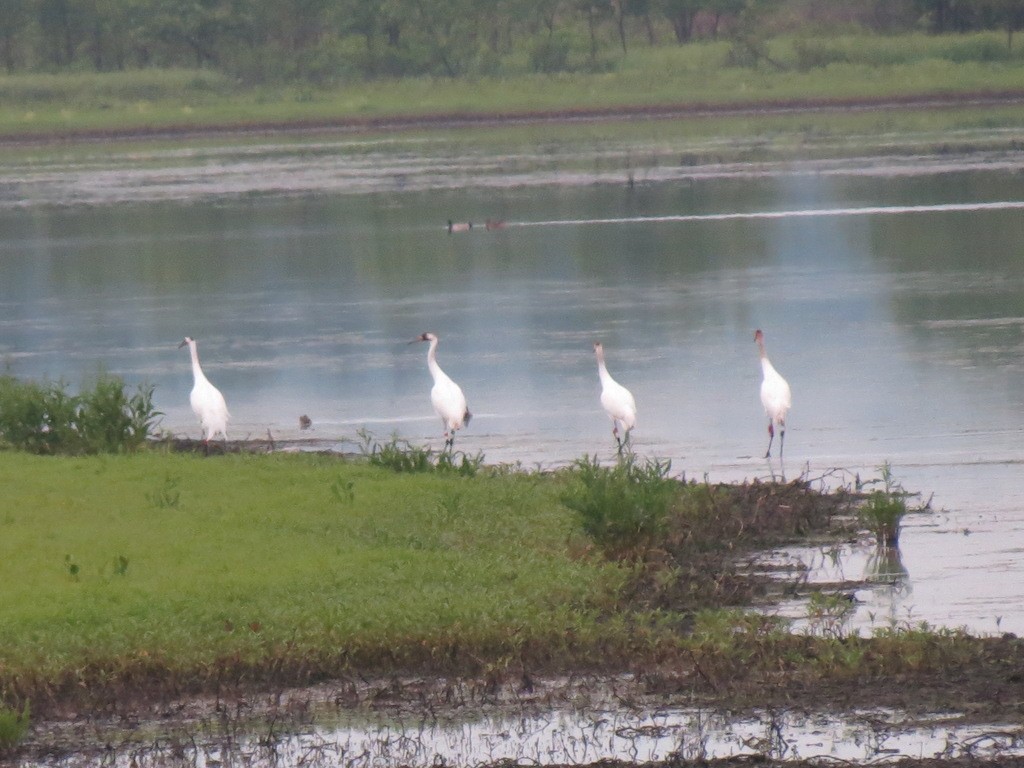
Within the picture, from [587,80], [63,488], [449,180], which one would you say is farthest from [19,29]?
[63,488]

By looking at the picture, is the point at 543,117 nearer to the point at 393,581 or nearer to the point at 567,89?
the point at 567,89

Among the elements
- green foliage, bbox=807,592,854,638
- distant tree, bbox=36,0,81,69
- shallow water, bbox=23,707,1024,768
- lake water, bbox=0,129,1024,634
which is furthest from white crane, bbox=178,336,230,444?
distant tree, bbox=36,0,81,69

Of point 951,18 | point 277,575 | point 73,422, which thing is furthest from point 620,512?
point 951,18

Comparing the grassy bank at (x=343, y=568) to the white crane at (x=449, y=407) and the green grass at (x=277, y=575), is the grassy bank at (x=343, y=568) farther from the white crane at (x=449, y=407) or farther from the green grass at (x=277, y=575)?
the white crane at (x=449, y=407)

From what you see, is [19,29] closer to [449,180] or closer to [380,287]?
[449,180]

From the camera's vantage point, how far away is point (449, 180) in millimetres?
46250

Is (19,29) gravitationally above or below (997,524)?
above

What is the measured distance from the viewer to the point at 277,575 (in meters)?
10.3

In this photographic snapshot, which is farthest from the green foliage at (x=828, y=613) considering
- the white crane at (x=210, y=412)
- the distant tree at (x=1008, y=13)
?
the distant tree at (x=1008, y=13)

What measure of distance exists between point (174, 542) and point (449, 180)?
35790 mm

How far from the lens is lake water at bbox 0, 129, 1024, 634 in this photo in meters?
15.1

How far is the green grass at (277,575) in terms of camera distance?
9398 millimetres

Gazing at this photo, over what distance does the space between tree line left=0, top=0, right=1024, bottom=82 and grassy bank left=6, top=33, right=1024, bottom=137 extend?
2114 millimetres

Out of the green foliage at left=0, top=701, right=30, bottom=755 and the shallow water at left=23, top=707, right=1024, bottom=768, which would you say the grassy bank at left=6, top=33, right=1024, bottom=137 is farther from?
the green foliage at left=0, top=701, right=30, bottom=755
